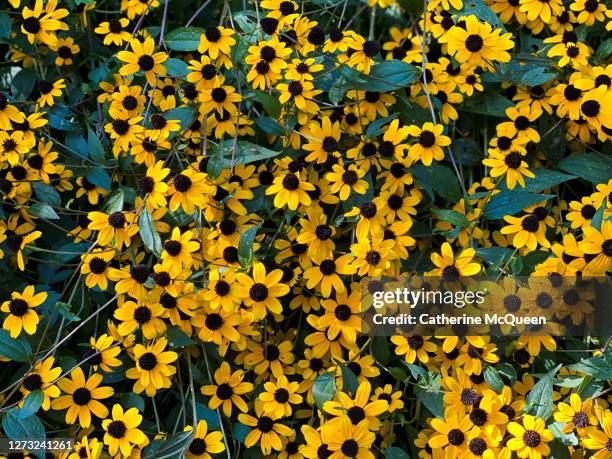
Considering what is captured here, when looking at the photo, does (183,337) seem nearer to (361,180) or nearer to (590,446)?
(361,180)

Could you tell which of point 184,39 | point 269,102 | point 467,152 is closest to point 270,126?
point 269,102

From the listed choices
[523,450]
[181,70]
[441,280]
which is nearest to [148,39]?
[181,70]

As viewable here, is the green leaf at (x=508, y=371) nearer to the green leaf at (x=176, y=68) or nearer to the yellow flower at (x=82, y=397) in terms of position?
the yellow flower at (x=82, y=397)

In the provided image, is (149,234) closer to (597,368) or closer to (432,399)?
(432,399)

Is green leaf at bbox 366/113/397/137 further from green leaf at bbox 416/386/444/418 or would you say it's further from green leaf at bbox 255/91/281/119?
green leaf at bbox 416/386/444/418

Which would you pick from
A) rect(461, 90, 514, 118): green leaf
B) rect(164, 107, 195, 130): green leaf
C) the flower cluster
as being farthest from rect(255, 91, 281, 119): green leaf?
rect(461, 90, 514, 118): green leaf

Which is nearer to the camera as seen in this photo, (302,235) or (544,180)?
(302,235)

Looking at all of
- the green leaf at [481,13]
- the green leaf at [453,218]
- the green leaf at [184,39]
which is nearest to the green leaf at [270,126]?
the green leaf at [184,39]
